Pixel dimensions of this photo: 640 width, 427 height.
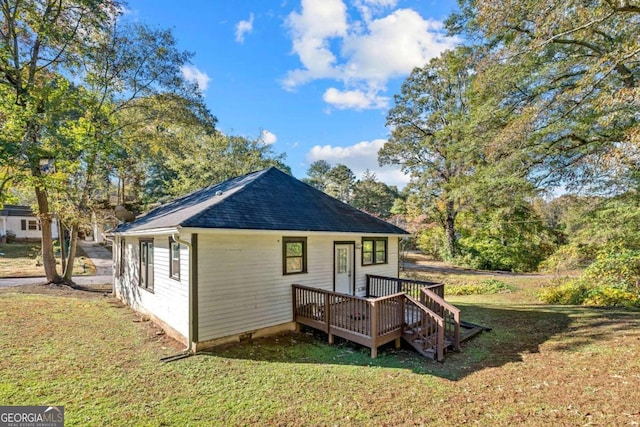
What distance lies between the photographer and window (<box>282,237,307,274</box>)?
26.5 ft

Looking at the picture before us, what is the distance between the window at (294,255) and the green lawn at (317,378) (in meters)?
1.69

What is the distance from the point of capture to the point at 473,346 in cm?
717

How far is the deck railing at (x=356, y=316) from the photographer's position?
6449 millimetres

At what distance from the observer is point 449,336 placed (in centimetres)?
736

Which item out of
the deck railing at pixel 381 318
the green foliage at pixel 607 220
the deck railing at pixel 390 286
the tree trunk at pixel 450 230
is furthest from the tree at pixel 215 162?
the green foliage at pixel 607 220

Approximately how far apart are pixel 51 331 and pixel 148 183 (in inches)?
973

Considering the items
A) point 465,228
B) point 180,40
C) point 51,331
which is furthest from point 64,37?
point 465,228

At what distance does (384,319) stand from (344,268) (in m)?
3.06

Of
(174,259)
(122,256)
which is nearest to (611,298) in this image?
(174,259)

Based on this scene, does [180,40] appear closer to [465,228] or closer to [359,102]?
[359,102]

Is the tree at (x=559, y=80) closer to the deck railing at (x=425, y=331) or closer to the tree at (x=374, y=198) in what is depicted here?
the deck railing at (x=425, y=331)

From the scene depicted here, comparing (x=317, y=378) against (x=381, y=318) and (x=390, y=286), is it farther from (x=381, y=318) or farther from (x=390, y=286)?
(x=390, y=286)

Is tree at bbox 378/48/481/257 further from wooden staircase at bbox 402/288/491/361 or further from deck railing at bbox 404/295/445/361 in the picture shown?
deck railing at bbox 404/295/445/361

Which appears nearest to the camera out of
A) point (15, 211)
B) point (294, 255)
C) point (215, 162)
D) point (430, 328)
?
point (430, 328)
